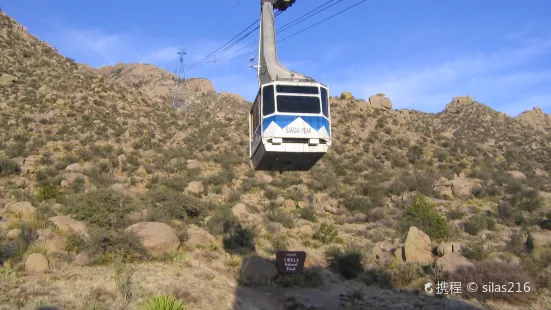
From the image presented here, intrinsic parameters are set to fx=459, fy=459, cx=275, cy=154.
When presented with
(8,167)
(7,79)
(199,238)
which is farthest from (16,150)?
(199,238)

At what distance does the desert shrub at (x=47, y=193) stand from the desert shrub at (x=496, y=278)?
70.7ft

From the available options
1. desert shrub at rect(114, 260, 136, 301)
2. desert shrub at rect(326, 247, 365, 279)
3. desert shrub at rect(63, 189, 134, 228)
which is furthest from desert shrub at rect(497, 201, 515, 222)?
desert shrub at rect(114, 260, 136, 301)

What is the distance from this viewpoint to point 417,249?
2169 cm

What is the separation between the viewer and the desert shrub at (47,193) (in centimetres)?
2611

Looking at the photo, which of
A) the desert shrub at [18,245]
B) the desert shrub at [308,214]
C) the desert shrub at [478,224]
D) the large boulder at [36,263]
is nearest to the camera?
the large boulder at [36,263]

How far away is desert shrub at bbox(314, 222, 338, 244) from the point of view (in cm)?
2562

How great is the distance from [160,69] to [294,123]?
87820 mm

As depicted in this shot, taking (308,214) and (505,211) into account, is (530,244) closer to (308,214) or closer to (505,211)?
(505,211)

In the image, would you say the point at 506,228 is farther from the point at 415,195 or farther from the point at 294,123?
the point at 294,123

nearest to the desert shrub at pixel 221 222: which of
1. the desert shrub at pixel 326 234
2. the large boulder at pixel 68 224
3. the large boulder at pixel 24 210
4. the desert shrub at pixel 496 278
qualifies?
the desert shrub at pixel 326 234

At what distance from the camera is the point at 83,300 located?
14.2 m

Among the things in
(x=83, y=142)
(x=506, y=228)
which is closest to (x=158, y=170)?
(x=83, y=142)

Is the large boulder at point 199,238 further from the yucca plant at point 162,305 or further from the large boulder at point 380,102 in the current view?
the large boulder at point 380,102

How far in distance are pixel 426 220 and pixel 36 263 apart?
65.2 feet
